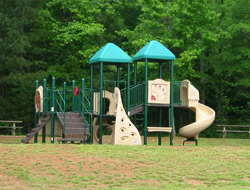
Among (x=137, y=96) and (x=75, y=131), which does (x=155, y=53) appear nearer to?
(x=137, y=96)

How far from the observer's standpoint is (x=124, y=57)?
925 inches

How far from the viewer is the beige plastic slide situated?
23609 millimetres

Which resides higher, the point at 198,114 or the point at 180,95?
the point at 180,95

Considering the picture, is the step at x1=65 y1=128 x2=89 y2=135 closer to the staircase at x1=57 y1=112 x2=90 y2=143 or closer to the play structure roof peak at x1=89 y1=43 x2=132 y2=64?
the staircase at x1=57 y1=112 x2=90 y2=143

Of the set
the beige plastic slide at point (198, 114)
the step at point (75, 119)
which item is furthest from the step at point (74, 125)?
the beige plastic slide at point (198, 114)

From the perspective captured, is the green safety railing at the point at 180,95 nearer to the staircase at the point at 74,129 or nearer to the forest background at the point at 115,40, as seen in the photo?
the staircase at the point at 74,129

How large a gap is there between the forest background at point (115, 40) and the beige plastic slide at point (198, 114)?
8648mm

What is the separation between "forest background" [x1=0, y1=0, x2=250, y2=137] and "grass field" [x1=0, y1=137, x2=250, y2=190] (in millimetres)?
15613

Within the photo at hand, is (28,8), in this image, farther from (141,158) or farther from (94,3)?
(141,158)

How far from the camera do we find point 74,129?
20.9 metres

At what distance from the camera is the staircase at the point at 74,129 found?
2072 cm

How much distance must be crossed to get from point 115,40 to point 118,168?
28.2m

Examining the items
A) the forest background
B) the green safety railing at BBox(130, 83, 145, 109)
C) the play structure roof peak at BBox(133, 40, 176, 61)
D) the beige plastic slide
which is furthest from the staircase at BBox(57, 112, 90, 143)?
the forest background

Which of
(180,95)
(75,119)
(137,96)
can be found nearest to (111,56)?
(137,96)
